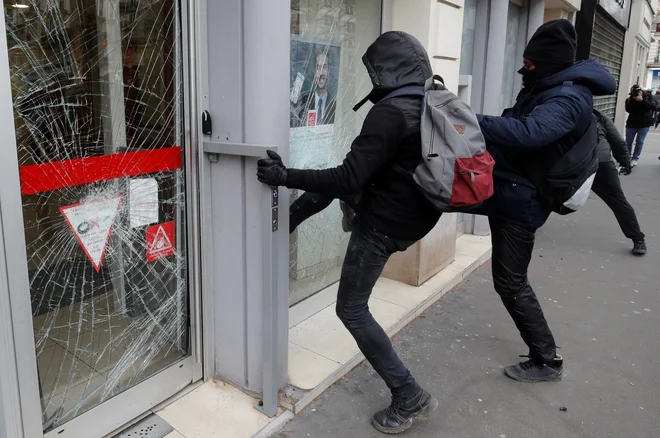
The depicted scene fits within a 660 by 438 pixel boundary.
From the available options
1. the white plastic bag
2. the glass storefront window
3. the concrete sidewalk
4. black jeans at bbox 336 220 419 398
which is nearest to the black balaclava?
the white plastic bag

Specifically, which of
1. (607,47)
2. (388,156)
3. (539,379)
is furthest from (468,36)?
(607,47)

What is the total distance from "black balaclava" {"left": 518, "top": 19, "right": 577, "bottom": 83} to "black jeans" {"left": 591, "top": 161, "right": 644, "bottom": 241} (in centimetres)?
307

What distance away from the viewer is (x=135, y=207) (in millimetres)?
2553

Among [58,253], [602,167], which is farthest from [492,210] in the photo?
[602,167]

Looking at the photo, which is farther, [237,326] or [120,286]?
[237,326]

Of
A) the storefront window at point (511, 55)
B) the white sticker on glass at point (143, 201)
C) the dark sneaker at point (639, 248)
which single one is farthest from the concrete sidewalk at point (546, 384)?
the storefront window at point (511, 55)

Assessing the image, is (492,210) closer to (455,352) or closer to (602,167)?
(455,352)

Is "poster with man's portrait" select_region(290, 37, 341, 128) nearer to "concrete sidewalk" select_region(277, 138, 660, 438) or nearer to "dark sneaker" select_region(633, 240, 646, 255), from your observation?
"concrete sidewalk" select_region(277, 138, 660, 438)

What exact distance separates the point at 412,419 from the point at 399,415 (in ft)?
0.25

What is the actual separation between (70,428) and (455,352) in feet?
7.56

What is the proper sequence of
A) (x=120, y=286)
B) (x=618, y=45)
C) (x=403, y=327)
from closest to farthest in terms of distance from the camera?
(x=120, y=286), (x=403, y=327), (x=618, y=45)

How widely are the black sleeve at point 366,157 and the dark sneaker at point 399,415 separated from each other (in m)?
1.13

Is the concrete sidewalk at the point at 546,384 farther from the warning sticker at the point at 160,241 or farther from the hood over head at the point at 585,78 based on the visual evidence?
the hood over head at the point at 585,78

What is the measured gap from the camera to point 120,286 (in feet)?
8.49
